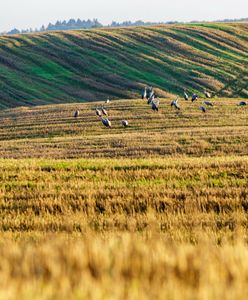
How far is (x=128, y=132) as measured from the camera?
3931cm

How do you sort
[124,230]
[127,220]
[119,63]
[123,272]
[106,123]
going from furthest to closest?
[119,63], [106,123], [127,220], [124,230], [123,272]

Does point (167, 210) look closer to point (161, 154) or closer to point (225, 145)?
point (161, 154)

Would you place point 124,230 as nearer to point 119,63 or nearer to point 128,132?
point 128,132

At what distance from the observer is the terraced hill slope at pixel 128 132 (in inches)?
1165

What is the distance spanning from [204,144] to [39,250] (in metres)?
26.1

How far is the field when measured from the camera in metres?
3.90

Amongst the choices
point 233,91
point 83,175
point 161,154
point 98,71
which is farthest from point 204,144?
point 98,71

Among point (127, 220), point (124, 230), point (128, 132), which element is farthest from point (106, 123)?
point (124, 230)

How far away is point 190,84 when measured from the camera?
7525cm

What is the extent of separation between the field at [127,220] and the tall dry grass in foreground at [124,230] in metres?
0.01

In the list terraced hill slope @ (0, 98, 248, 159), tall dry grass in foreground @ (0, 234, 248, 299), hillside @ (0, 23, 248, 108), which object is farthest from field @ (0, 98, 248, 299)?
hillside @ (0, 23, 248, 108)

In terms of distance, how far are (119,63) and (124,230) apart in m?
74.3

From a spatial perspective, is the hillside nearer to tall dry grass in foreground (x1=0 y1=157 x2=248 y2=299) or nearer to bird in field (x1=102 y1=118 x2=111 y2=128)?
bird in field (x1=102 y1=118 x2=111 y2=128)

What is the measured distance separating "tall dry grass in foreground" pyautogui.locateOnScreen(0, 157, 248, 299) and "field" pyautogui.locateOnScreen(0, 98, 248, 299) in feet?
0.05
